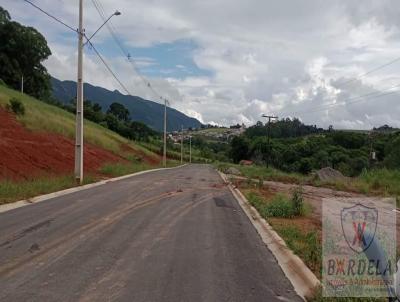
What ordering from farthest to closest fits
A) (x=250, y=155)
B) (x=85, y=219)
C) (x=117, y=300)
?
(x=250, y=155) → (x=85, y=219) → (x=117, y=300)

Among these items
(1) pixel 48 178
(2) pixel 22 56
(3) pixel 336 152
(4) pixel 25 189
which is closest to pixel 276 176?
(1) pixel 48 178

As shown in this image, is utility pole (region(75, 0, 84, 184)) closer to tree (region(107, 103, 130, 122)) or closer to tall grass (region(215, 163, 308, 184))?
tall grass (region(215, 163, 308, 184))

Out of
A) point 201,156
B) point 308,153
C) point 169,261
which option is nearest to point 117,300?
point 169,261

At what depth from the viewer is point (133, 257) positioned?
9.24 meters

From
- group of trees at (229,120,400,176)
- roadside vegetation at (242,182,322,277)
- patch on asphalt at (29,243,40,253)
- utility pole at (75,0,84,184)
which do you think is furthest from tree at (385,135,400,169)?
patch on asphalt at (29,243,40,253)

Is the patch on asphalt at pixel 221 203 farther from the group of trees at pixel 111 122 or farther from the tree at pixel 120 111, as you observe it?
the tree at pixel 120 111

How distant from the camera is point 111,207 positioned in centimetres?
1688

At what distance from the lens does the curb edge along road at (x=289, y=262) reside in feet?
25.0

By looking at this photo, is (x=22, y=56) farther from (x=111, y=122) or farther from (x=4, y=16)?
(x=111, y=122)

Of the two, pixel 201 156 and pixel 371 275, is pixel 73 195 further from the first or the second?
pixel 201 156

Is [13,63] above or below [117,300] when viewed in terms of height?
above

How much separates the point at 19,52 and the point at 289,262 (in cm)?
8467

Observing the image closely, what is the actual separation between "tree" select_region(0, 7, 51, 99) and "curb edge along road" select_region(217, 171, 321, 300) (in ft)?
258

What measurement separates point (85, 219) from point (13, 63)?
78.8 meters
